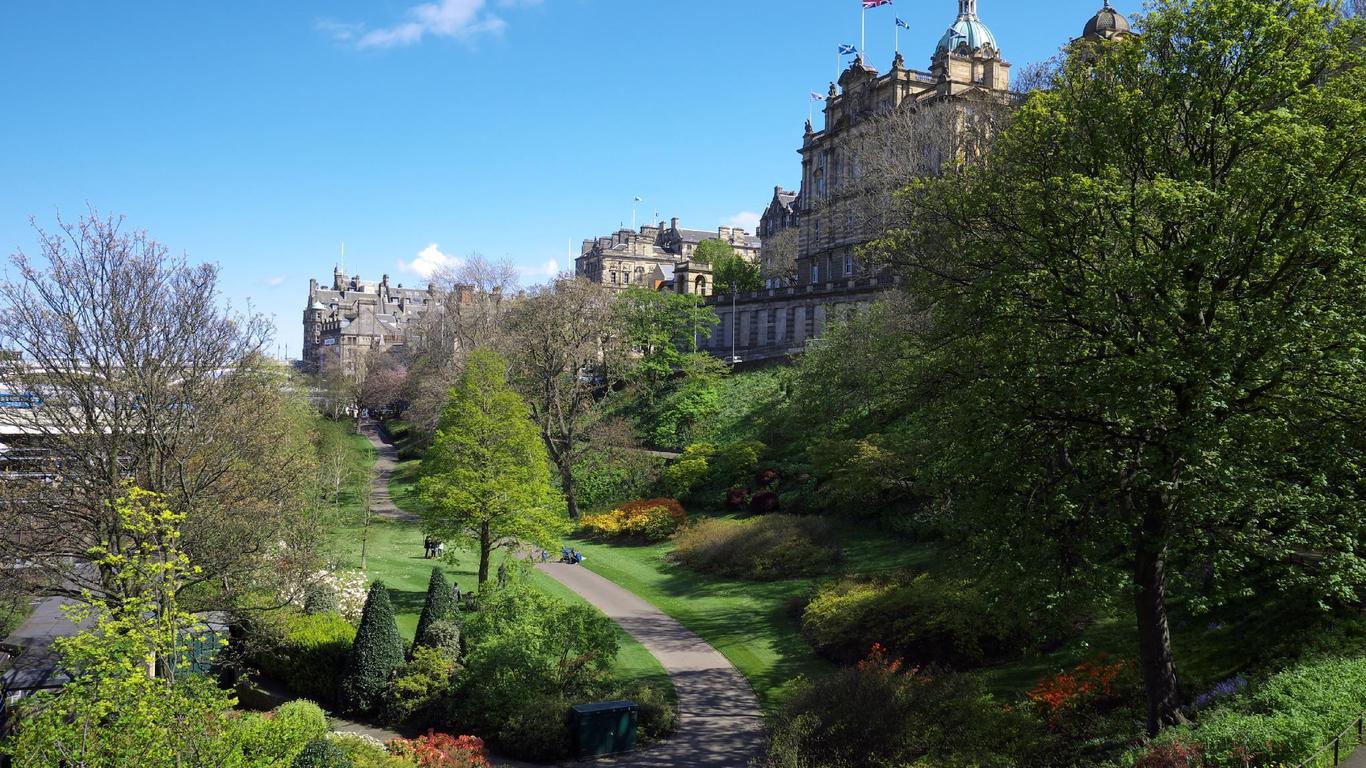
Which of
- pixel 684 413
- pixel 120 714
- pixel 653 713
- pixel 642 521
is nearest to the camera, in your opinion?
pixel 120 714

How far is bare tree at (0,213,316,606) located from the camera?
65.5 ft

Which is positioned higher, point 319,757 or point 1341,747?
point 1341,747

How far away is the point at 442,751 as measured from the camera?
58.7 ft

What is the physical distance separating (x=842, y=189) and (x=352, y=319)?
89.6 metres

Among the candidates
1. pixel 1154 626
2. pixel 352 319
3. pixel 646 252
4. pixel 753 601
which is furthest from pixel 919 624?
pixel 352 319

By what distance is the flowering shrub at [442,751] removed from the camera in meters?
17.5

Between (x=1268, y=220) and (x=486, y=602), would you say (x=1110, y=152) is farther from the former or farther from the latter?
(x=486, y=602)

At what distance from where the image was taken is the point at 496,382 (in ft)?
105

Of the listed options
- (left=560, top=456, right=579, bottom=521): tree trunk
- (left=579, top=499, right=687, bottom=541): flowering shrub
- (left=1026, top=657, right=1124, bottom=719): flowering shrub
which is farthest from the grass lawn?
(left=560, top=456, right=579, bottom=521): tree trunk

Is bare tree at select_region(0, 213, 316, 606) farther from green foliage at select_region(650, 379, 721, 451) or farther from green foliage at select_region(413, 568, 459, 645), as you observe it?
green foliage at select_region(650, 379, 721, 451)

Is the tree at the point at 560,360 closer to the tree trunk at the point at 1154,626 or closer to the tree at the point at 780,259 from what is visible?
the tree trunk at the point at 1154,626

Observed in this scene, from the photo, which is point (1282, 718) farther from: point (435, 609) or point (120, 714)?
point (435, 609)

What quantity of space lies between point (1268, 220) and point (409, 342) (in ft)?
272

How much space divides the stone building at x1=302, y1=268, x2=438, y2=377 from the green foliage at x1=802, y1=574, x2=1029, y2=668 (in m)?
89.6
